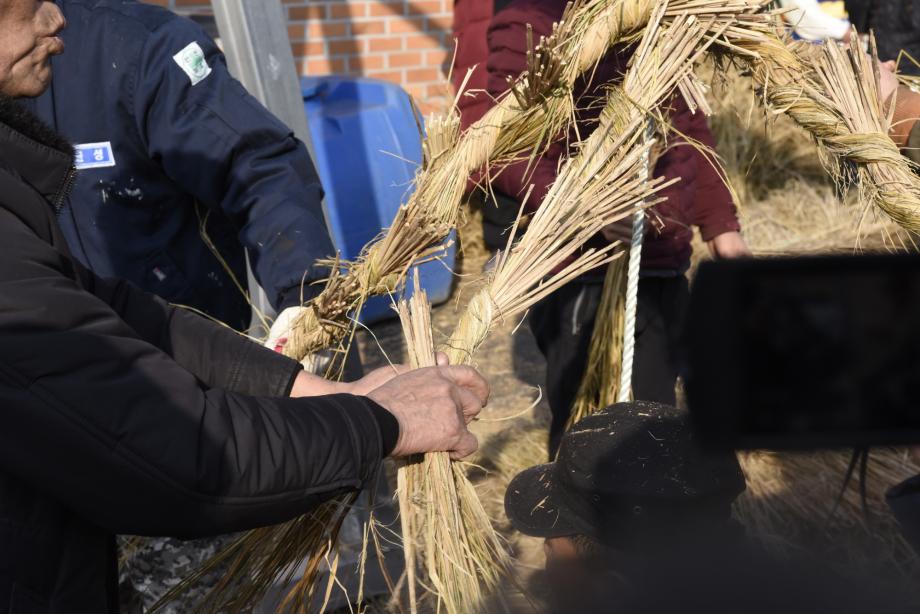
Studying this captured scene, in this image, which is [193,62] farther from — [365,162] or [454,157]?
[365,162]

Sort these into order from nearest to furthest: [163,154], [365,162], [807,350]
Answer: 1. [807,350]
2. [163,154]
3. [365,162]

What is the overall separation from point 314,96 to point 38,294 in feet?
12.0

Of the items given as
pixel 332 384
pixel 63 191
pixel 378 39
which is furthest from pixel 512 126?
pixel 378 39

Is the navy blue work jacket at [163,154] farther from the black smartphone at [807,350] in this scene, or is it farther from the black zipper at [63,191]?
the black smartphone at [807,350]

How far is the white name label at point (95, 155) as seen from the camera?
2.09 metres

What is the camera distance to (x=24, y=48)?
155 centimetres

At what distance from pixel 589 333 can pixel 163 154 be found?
1200 millimetres

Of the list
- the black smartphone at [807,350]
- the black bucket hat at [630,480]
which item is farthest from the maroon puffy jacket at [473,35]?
the black smartphone at [807,350]

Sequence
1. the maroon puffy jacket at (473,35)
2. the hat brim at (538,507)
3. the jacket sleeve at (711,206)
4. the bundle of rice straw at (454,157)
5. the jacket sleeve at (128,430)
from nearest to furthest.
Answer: the jacket sleeve at (128,430), the bundle of rice straw at (454,157), the hat brim at (538,507), the jacket sleeve at (711,206), the maroon puffy jacket at (473,35)

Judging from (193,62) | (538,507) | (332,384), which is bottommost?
(538,507)

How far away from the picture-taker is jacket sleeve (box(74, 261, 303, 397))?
5.32 ft

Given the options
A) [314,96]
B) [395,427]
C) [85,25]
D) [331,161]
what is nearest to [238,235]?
[85,25]

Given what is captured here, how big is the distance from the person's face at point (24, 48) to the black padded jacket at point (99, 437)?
141mm

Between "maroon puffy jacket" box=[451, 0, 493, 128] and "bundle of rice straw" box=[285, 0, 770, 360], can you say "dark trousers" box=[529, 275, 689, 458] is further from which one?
"maroon puffy jacket" box=[451, 0, 493, 128]
